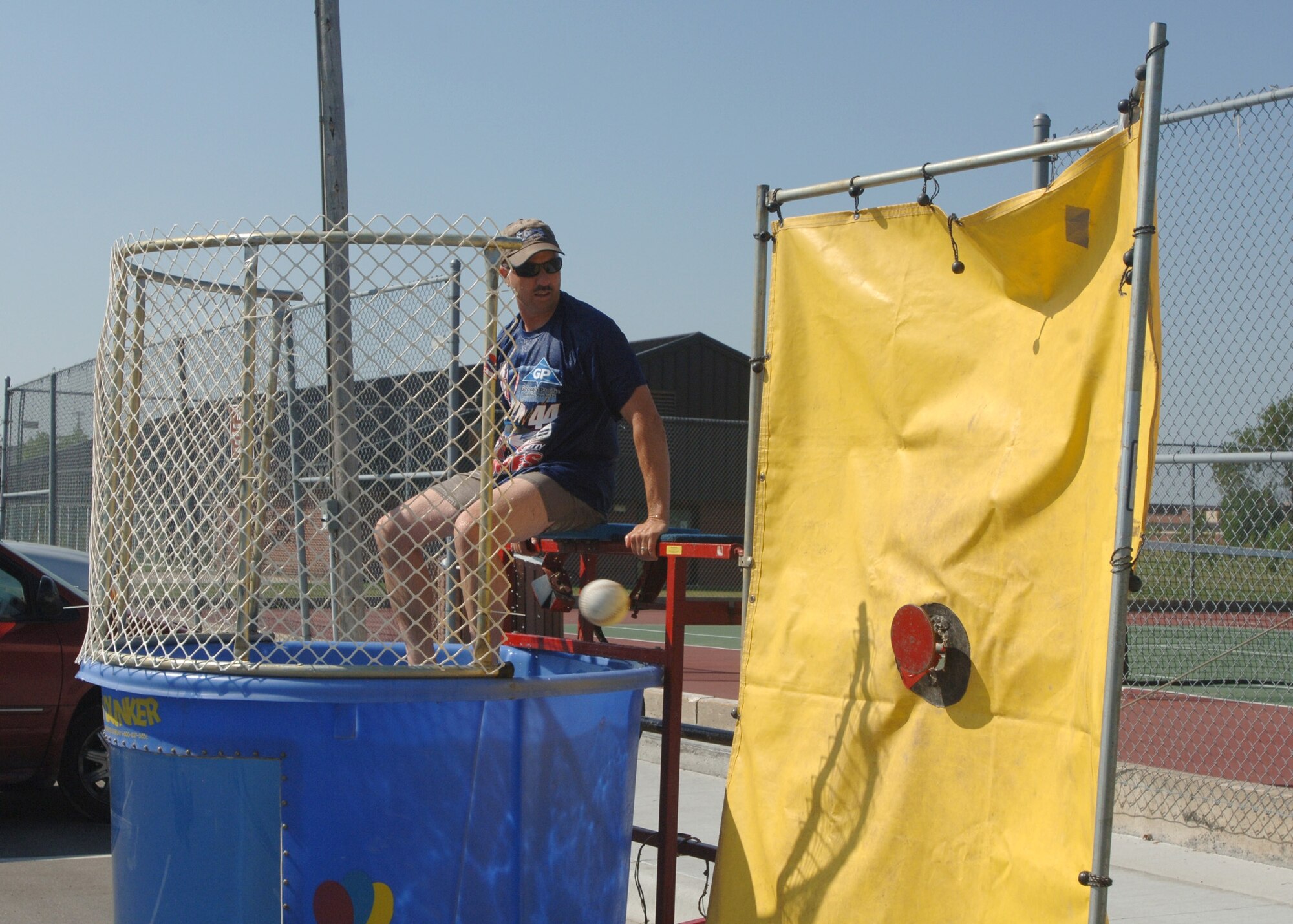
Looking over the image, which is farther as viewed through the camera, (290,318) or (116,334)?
(116,334)

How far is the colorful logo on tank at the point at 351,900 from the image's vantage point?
321cm

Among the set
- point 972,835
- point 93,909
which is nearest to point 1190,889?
point 972,835

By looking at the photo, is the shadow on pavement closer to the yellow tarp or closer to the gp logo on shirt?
the gp logo on shirt

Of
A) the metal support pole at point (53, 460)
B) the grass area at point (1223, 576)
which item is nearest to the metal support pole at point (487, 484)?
the grass area at point (1223, 576)

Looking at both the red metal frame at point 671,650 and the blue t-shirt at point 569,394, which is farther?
the blue t-shirt at point 569,394

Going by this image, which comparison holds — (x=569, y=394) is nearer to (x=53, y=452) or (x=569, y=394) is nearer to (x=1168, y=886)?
(x=1168, y=886)

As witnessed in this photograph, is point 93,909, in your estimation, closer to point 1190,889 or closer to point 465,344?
point 465,344

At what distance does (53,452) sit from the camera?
46.3 feet

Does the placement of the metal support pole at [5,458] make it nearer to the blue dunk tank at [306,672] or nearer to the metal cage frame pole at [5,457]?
the metal cage frame pole at [5,457]

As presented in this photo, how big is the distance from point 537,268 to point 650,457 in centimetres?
67

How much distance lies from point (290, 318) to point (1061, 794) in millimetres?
2348

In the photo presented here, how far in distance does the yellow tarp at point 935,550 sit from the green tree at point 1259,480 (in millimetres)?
2925

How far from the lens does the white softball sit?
145 inches

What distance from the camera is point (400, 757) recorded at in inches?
128
